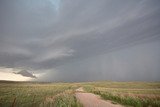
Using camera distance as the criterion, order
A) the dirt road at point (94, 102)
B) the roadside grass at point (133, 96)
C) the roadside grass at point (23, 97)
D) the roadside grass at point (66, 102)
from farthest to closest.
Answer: the dirt road at point (94, 102)
the roadside grass at point (133, 96)
the roadside grass at point (23, 97)
the roadside grass at point (66, 102)

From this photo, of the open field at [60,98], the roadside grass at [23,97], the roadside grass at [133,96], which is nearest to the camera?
the open field at [60,98]

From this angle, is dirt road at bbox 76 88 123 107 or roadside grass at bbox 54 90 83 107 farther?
dirt road at bbox 76 88 123 107

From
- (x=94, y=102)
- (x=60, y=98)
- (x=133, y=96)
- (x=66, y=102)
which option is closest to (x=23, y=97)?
(x=60, y=98)

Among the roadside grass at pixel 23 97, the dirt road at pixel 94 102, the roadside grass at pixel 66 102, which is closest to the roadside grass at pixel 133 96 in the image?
the dirt road at pixel 94 102

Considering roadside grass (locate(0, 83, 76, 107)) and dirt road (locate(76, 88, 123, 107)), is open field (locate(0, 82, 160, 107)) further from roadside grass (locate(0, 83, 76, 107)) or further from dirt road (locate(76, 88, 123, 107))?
dirt road (locate(76, 88, 123, 107))

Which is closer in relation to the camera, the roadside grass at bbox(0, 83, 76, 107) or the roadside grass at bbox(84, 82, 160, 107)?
the roadside grass at bbox(0, 83, 76, 107)

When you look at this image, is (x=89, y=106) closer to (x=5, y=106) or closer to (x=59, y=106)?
(x=59, y=106)

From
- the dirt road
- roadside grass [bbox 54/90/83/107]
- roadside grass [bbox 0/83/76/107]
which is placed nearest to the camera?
roadside grass [bbox 54/90/83/107]

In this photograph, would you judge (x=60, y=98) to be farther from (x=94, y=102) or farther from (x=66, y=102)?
(x=94, y=102)

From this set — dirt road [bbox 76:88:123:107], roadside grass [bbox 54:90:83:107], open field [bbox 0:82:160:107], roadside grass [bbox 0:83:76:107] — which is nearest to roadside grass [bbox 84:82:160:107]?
open field [bbox 0:82:160:107]

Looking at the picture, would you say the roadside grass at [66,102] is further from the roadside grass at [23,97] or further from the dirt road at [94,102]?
the roadside grass at [23,97]

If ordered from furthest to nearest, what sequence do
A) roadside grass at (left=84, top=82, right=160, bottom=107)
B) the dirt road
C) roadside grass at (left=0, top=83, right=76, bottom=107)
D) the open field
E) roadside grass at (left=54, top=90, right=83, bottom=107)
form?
the dirt road
roadside grass at (left=84, top=82, right=160, bottom=107)
roadside grass at (left=0, top=83, right=76, bottom=107)
the open field
roadside grass at (left=54, top=90, right=83, bottom=107)

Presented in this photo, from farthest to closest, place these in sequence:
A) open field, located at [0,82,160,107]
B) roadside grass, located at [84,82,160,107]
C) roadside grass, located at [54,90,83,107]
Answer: roadside grass, located at [84,82,160,107], open field, located at [0,82,160,107], roadside grass, located at [54,90,83,107]

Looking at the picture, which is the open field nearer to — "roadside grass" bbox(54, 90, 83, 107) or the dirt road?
"roadside grass" bbox(54, 90, 83, 107)
